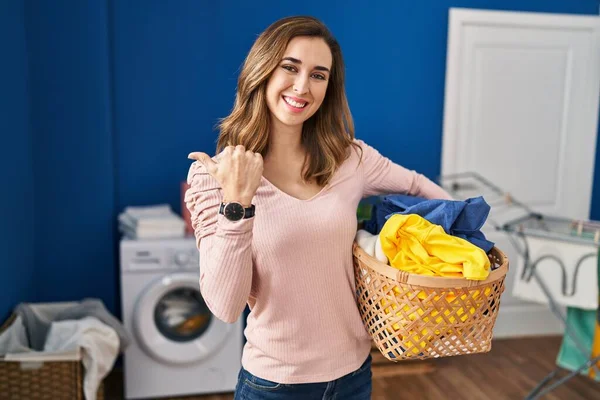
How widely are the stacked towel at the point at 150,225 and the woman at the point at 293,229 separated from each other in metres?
1.75

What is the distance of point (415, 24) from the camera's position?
3.68 meters

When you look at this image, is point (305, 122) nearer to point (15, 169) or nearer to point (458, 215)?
point (458, 215)

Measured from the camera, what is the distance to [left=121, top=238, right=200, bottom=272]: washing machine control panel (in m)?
3.04

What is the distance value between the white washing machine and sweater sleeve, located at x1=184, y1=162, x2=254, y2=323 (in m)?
1.80

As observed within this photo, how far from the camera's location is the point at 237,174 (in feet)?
3.91

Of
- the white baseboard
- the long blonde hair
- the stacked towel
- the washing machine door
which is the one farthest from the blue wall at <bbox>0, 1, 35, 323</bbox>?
the white baseboard

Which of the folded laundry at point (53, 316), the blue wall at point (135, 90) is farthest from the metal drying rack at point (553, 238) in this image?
the folded laundry at point (53, 316)

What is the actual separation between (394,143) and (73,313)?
211 cm

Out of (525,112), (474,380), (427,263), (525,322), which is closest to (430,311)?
(427,263)

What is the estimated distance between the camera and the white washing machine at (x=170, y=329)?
120 inches

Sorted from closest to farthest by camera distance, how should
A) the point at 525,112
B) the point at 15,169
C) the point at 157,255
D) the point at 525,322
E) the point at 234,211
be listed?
the point at 234,211
the point at 15,169
the point at 157,255
the point at 525,112
the point at 525,322

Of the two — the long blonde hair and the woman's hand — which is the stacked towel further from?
the woman's hand

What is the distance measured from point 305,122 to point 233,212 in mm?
481

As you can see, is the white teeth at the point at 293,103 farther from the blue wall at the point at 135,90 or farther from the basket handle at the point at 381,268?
the blue wall at the point at 135,90
